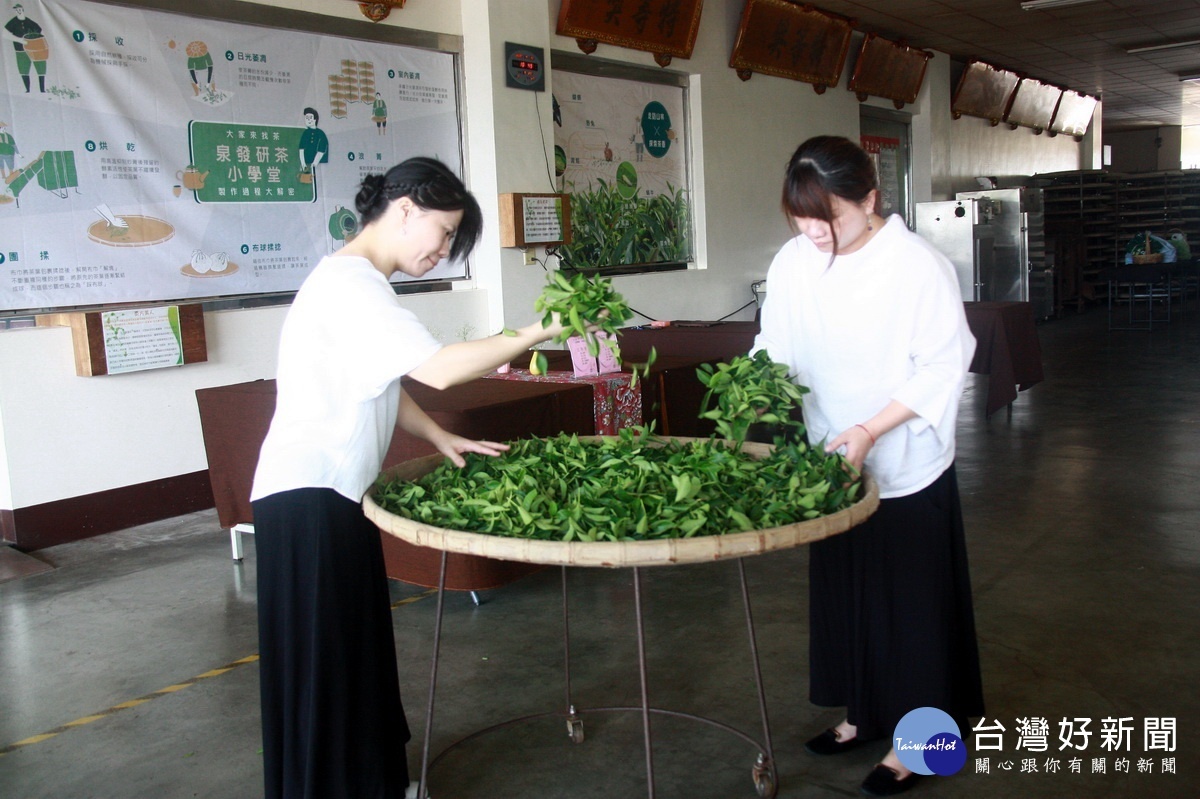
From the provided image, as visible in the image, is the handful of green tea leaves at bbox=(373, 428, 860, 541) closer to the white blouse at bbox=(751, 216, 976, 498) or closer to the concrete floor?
the white blouse at bbox=(751, 216, 976, 498)

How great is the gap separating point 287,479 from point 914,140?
10.2 meters

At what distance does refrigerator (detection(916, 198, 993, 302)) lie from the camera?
414 inches

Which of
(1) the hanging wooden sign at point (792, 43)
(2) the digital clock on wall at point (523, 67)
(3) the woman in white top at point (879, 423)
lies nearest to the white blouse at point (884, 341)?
(3) the woman in white top at point (879, 423)

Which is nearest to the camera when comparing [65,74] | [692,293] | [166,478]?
[65,74]

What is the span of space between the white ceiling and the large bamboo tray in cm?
762

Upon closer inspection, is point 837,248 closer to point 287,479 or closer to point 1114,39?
point 287,479

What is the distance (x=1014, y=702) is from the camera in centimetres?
268

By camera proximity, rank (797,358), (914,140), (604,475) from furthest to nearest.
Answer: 1. (914,140)
2. (797,358)
3. (604,475)

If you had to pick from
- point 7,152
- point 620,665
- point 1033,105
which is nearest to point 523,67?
point 7,152

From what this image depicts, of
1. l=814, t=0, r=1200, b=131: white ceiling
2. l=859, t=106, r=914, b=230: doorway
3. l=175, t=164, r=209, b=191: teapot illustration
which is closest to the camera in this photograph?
l=175, t=164, r=209, b=191: teapot illustration

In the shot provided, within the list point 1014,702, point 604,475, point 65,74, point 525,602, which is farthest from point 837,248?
point 65,74

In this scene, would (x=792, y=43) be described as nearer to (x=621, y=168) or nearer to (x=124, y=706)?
(x=621, y=168)

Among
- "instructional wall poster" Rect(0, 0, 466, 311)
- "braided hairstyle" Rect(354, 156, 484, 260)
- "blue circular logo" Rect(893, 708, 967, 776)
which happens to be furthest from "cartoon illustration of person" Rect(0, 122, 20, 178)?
"blue circular logo" Rect(893, 708, 967, 776)

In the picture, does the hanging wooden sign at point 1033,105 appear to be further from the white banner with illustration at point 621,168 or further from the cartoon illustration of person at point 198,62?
the cartoon illustration of person at point 198,62
